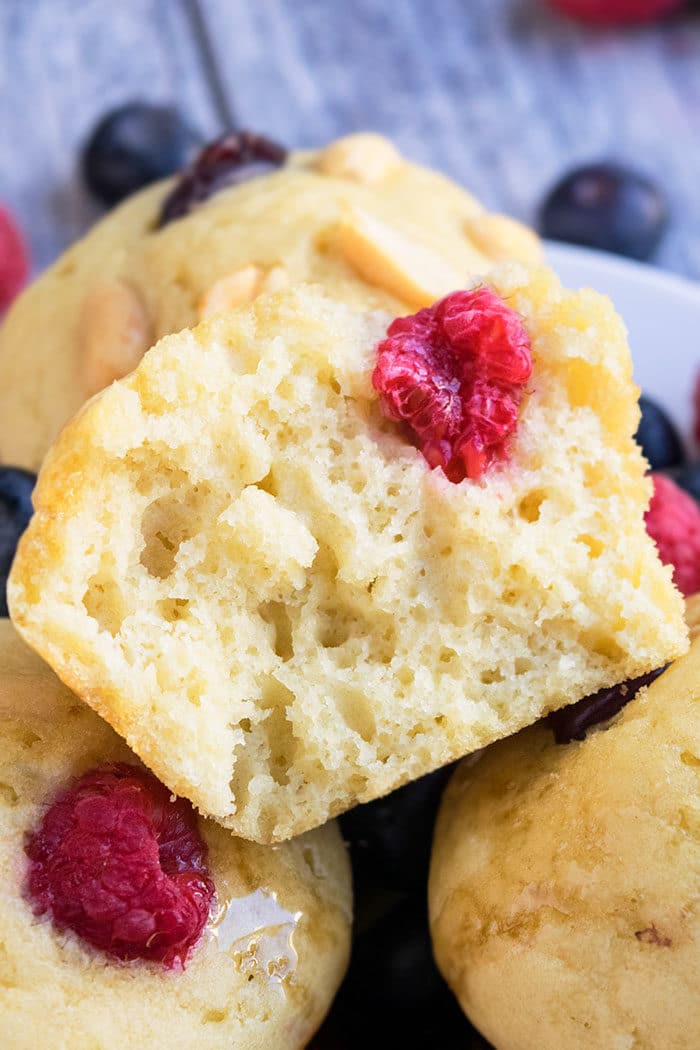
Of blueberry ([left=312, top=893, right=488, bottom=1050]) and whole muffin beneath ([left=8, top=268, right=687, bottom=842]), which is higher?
whole muffin beneath ([left=8, top=268, right=687, bottom=842])

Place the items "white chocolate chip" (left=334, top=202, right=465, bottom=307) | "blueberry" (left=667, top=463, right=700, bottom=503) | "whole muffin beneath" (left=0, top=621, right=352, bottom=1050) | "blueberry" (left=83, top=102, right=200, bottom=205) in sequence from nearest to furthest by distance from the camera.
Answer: "whole muffin beneath" (left=0, top=621, right=352, bottom=1050) < "white chocolate chip" (left=334, top=202, right=465, bottom=307) < "blueberry" (left=667, top=463, right=700, bottom=503) < "blueberry" (left=83, top=102, right=200, bottom=205)

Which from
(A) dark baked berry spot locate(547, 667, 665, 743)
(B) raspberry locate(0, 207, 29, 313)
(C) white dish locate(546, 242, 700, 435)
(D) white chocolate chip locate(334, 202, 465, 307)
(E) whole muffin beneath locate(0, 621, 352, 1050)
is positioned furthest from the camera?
(B) raspberry locate(0, 207, 29, 313)

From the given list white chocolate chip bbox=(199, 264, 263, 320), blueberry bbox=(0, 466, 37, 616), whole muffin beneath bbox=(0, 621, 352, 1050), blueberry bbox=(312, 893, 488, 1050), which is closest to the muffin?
white chocolate chip bbox=(199, 264, 263, 320)

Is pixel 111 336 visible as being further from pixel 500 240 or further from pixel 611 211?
pixel 611 211

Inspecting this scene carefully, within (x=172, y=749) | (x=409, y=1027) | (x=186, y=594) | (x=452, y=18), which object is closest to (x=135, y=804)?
(x=172, y=749)

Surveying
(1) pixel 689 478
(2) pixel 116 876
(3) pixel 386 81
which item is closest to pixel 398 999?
(2) pixel 116 876

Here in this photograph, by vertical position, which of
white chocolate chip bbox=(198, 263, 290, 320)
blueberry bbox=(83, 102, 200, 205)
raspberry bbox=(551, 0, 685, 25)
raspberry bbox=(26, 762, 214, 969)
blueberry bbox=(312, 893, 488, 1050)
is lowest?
blueberry bbox=(312, 893, 488, 1050)

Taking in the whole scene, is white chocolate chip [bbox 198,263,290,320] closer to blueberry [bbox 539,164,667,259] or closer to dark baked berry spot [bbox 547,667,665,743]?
dark baked berry spot [bbox 547,667,665,743]
